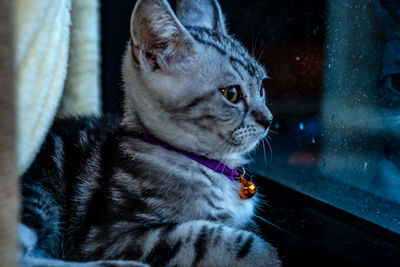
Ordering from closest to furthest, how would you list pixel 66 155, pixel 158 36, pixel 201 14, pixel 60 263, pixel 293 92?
pixel 60 263
pixel 158 36
pixel 66 155
pixel 201 14
pixel 293 92

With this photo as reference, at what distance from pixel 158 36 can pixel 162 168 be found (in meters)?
0.31

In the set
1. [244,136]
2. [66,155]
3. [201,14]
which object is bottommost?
[66,155]

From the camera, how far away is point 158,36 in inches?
38.2

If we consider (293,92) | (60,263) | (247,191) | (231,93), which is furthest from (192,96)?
(293,92)

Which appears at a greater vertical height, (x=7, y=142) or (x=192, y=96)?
(x=7, y=142)

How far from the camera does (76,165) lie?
3.55ft

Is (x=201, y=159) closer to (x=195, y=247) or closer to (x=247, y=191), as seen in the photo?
(x=247, y=191)

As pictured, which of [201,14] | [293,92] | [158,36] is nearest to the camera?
[158,36]

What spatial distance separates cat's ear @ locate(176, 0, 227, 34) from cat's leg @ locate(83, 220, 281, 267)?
63cm

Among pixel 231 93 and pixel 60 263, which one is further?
pixel 231 93

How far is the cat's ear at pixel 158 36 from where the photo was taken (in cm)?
91

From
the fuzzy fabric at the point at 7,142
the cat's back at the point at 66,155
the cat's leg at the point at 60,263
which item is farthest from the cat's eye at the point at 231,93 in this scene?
the fuzzy fabric at the point at 7,142

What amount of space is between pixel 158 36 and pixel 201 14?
33 cm

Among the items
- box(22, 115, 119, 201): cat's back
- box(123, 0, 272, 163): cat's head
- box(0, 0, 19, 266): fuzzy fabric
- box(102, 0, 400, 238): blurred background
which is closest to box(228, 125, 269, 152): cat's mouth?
box(123, 0, 272, 163): cat's head
